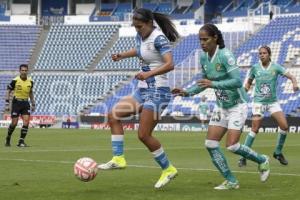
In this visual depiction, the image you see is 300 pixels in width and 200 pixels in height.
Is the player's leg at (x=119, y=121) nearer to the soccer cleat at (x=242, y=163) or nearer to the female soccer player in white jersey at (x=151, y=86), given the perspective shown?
the female soccer player in white jersey at (x=151, y=86)

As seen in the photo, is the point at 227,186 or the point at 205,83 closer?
the point at 205,83

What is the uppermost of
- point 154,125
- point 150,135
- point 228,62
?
point 228,62

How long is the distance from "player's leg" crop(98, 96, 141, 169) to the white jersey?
1.18 feet

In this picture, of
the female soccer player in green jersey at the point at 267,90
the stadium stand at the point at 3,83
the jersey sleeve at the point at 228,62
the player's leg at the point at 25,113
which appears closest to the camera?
the jersey sleeve at the point at 228,62

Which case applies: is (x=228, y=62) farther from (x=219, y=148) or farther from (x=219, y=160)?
(x=219, y=160)

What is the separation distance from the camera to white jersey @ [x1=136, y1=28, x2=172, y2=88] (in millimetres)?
11624

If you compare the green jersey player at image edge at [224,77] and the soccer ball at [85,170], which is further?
the soccer ball at [85,170]

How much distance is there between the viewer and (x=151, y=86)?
461 inches

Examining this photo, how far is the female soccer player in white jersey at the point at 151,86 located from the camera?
1147 centimetres

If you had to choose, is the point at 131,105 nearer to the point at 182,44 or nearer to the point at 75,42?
the point at 182,44

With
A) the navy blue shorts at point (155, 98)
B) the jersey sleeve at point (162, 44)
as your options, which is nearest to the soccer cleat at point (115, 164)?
the navy blue shorts at point (155, 98)

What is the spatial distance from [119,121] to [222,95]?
1.59 m

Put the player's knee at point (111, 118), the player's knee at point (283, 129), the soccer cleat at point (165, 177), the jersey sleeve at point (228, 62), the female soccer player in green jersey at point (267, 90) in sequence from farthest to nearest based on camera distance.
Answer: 1. the female soccer player in green jersey at point (267, 90)
2. the player's knee at point (283, 129)
3. the player's knee at point (111, 118)
4. the soccer cleat at point (165, 177)
5. the jersey sleeve at point (228, 62)

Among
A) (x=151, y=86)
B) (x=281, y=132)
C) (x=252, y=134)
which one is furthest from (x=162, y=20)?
(x=281, y=132)
